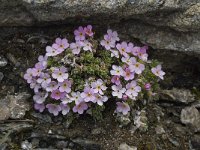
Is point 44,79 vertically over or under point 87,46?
under

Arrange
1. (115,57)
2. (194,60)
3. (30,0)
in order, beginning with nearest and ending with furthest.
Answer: (30,0) → (115,57) → (194,60)

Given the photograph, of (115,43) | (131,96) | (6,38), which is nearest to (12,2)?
(6,38)

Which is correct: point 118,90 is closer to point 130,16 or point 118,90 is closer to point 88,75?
point 88,75

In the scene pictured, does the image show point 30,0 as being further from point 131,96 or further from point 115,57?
point 131,96

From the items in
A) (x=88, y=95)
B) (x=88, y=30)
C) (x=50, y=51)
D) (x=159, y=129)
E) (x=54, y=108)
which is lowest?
(x=159, y=129)

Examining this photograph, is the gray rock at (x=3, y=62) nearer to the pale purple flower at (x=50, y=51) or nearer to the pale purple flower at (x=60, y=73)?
the pale purple flower at (x=50, y=51)

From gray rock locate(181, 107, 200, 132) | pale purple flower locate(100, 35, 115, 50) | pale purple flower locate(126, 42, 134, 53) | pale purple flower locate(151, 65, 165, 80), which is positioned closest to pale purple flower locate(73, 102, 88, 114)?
pale purple flower locate(100, 35, 115, 50)

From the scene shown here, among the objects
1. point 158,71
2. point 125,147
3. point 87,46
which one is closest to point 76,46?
point 87,46
